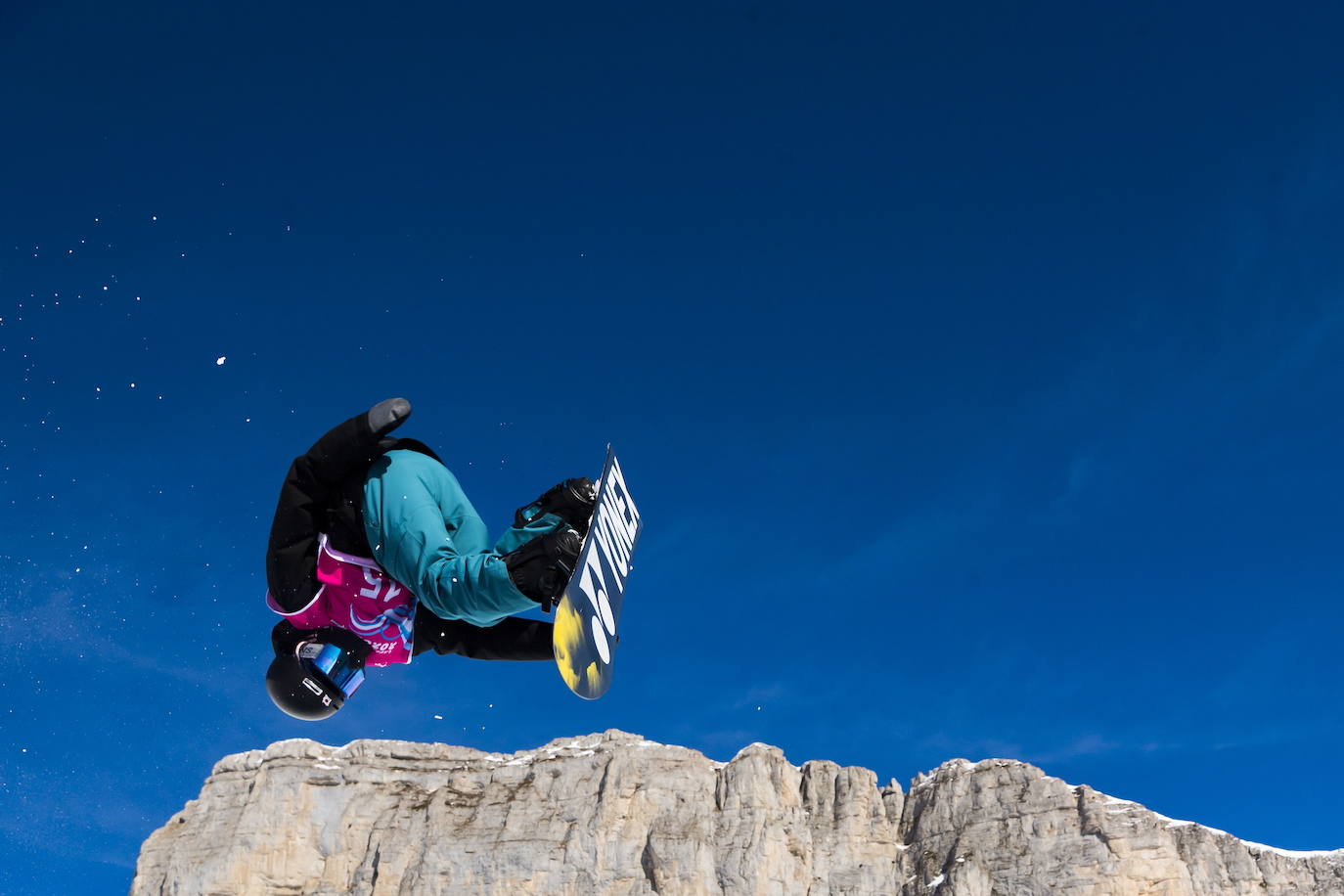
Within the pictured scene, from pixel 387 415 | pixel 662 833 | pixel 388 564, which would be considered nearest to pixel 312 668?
pixel 388 564

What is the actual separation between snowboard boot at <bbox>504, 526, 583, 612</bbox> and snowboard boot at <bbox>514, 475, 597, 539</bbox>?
0.65 m

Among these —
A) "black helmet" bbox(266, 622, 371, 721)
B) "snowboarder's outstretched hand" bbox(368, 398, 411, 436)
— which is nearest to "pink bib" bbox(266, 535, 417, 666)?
"black helmet" bbox(266, 622, 371, 721)

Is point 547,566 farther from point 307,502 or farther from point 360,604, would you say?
point 360,604

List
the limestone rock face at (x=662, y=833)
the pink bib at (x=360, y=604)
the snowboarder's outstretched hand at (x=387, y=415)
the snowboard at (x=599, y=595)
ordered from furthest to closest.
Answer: the limestone rock face at (x=662, y=833) < the pink bib at (x=360, y=604) < the snowboarder's outstretched hand at (x=387, y=415) < the snowboard at (x=599, y=595)

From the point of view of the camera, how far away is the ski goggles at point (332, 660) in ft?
26.7

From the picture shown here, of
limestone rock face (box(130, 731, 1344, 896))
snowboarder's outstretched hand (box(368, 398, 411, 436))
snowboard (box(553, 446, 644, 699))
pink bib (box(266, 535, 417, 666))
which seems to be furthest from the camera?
limestone rock face (box(130, 731, 1344, 896))

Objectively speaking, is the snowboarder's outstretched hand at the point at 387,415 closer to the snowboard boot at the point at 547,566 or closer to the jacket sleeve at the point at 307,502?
the jacket sleeve at the point at 307,502

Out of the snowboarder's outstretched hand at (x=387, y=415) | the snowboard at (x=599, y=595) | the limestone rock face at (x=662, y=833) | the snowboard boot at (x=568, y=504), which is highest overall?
the limestone rock face at (x=662, y=833)

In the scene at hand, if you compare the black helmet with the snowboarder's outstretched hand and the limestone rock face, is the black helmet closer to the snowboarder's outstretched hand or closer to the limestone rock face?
the snowboarder's outstretched hand

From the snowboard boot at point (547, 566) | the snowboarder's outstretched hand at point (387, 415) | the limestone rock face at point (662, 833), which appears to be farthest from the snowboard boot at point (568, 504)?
the limestone rock face at point (662, 833)

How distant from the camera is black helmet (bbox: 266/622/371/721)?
8.05 m

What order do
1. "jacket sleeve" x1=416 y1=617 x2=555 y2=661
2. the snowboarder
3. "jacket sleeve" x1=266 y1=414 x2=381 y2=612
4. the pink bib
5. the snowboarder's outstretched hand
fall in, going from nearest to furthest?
the snowboarder, the snowboarder's outstretched hand, "jacket sleeve" x1=266 y1=414 x2=381 y2=612, the pink bib, "jacket sleeve" x1=416 y1=617 x2=555 y2=661

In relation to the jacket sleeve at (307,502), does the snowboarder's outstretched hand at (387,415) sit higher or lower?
higher

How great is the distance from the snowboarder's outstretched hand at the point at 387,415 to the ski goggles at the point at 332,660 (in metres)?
2.16
